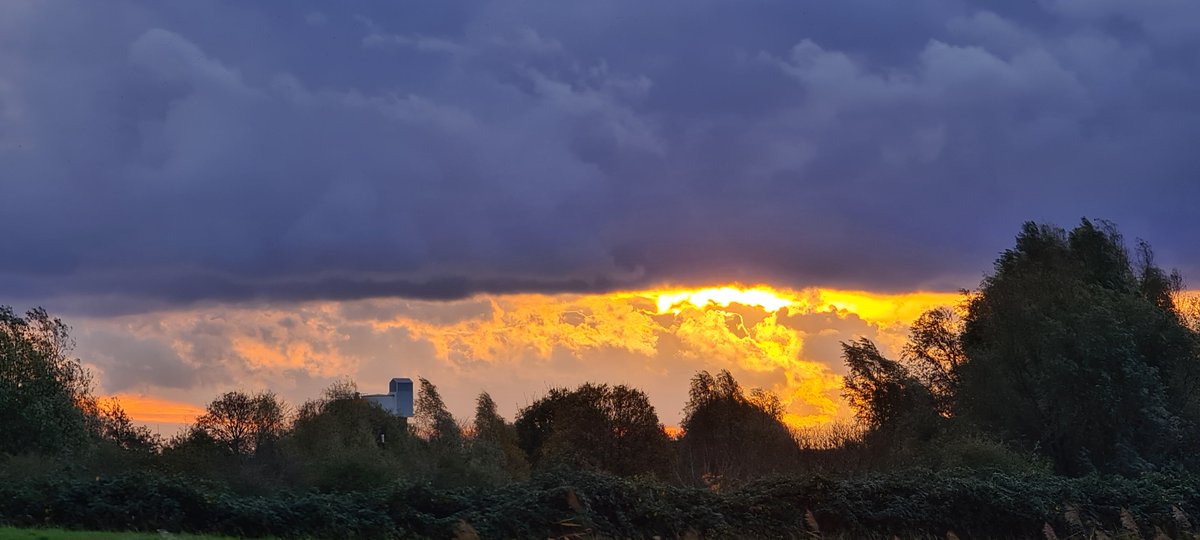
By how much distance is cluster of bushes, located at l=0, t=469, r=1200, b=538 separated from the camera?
90.0 feet

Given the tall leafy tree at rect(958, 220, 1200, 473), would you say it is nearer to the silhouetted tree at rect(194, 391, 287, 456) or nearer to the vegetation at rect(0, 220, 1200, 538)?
the vegetation at rect(0, 220, 1200, 538)

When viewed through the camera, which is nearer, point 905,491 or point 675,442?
point 905,491

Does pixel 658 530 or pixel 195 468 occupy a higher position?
pixel 195 468

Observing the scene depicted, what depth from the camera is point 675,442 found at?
7294cm

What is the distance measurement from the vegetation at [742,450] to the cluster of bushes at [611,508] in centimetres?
6

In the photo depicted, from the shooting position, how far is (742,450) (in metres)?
66.1

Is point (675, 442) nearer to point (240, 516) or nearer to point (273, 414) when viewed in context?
point (273, 414)

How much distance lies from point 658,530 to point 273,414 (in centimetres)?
4853

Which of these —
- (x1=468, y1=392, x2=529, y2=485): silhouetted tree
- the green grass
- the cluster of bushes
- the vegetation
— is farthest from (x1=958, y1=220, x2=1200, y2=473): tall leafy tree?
the green grass

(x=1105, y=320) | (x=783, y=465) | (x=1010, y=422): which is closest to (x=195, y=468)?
(x=783, y=465)

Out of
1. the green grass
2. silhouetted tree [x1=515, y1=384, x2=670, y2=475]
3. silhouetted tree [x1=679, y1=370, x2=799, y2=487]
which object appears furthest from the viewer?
silhouetted tree [x1=515, y1=384, x2=670, y2=475]

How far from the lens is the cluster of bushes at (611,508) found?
90.0ft

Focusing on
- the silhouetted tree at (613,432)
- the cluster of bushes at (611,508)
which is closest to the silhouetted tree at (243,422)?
the silhouetted tree at (613,432)

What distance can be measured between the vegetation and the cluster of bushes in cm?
6
